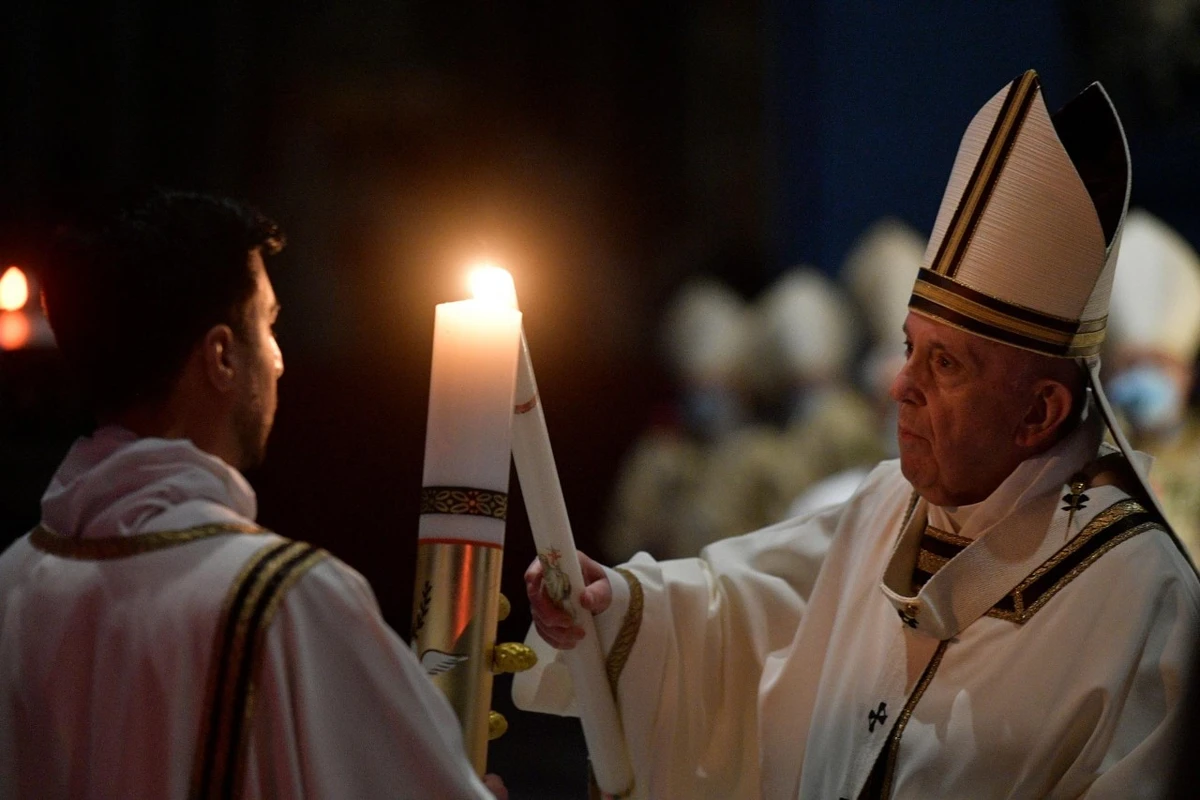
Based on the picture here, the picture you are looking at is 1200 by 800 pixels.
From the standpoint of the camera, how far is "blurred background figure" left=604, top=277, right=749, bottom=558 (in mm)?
9531

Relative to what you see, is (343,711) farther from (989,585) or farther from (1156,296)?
(1156,296)

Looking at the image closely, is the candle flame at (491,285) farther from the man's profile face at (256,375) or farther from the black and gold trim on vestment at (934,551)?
the black and gold trim on vestment at (934,551)

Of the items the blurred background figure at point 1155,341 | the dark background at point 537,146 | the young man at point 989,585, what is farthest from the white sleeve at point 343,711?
the blurred background figure at point 1155,341

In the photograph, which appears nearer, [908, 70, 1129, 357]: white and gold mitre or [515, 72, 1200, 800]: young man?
[515, 72, 1200, 800]: young man

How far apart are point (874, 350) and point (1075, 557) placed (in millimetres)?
6699

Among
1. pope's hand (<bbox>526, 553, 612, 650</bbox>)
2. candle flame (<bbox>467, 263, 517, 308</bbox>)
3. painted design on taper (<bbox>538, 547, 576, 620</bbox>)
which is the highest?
candle flame (<bbox>467, 263, 517, 308</bbox>)

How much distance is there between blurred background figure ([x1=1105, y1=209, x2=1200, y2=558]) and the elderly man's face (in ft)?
15.8

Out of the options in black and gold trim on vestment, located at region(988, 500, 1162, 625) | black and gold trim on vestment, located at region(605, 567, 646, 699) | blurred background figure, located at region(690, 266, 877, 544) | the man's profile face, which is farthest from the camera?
blurred background figure, located at region(690, 266, 877, 544)

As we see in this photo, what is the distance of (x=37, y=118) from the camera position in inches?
419

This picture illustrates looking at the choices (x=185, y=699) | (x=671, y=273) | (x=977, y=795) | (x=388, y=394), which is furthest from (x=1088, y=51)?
(x=185, y=699)

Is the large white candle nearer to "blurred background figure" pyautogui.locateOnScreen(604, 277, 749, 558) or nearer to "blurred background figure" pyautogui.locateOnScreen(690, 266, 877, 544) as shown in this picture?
"blurred background figure" pyautogui.locateOnScreen(690, 266, 877, 544)

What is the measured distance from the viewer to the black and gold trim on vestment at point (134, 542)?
2.01m

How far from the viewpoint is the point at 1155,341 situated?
25.3 feet

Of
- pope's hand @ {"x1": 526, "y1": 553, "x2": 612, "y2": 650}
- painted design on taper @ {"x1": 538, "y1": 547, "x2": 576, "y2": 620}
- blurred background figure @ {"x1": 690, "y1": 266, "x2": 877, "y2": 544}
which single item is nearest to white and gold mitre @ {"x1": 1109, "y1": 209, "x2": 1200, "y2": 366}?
blurred background figure @ {"x1": 690, "y1": 266, "x2": 877, "y2": 544}
